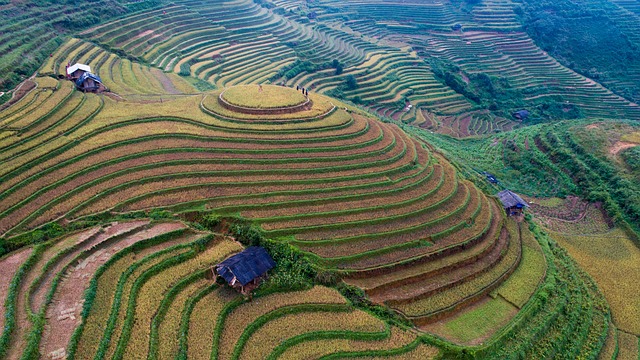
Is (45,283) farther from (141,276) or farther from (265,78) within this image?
(265,78)

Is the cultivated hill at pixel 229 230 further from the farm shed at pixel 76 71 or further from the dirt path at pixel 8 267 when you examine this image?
the farm shed at pixel 76 71

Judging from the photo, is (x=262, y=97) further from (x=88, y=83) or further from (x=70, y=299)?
(x=70, y=299)

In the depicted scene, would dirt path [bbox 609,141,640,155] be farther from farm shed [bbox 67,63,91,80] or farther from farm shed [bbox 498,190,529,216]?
farm shed [bbox 67,63,91,80]

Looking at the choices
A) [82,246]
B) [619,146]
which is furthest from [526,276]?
[619,146]

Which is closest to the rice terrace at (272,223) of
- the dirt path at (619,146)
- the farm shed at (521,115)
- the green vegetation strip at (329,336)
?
the green vegetation strip at (329,336)

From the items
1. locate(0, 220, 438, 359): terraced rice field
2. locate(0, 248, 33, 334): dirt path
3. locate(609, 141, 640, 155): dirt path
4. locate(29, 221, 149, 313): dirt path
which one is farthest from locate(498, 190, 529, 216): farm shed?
locate(0, 248, 33, 334): dirt path

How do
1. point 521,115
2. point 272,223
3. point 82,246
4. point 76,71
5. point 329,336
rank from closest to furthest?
point 329,336 < point 82,246 < point 272,223 < point 76,71 < point 521,115

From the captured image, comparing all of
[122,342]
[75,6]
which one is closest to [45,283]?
[122,342]
